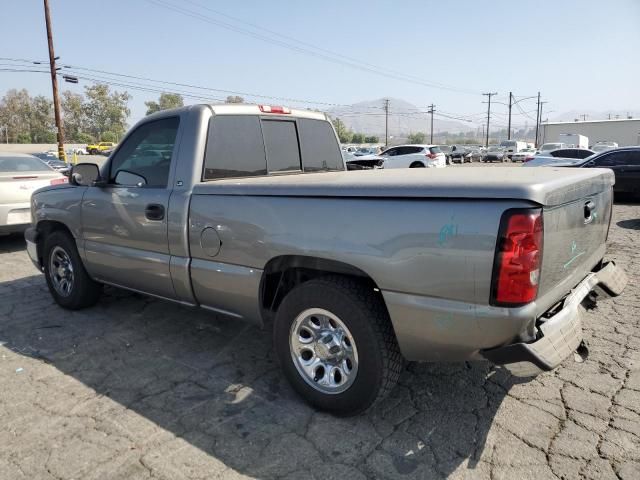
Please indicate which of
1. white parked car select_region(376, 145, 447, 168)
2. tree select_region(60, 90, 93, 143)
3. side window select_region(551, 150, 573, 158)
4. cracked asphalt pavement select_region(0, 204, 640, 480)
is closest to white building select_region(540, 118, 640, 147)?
white parked car select_region(376, 145, 447, 168)

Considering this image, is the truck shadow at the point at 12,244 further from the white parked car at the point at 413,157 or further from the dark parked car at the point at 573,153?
the dark parked car at the point at 573,153

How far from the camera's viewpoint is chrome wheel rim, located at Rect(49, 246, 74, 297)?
15.6ft

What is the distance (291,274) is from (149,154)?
1.69 metres

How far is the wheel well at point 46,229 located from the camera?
4.69m

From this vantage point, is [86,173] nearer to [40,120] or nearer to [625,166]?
[625,166]

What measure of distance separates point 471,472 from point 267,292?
1593mm

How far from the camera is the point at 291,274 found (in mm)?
3062

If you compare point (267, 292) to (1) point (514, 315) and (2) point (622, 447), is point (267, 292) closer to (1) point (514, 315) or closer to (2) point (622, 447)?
(1) point (514, 315)

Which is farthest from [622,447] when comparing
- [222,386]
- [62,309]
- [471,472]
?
[62,309]

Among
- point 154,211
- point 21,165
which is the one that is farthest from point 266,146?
point 21,165

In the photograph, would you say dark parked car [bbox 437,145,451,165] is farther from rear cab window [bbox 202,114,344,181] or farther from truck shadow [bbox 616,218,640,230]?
rear cab window [bbox 202,114,344,181]

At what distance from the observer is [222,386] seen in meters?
3.24

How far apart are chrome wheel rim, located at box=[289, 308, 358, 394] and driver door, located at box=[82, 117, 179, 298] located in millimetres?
1252

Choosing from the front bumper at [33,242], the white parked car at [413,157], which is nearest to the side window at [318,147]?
the front bumper at [33,242]
